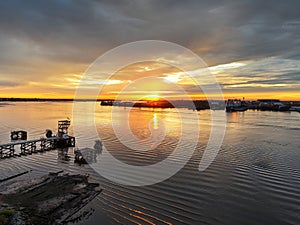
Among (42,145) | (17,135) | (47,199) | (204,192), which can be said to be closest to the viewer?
(47,199)

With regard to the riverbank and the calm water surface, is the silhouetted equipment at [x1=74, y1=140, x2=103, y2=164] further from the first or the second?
the riverbank

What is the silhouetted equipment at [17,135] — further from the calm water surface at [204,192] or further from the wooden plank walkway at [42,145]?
the calm water surface at [204,192]

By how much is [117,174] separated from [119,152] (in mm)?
9116

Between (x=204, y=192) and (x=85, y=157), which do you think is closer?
(x=204, y=192)

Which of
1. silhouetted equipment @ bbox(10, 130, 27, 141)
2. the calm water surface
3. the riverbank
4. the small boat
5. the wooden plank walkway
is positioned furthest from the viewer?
the small boat

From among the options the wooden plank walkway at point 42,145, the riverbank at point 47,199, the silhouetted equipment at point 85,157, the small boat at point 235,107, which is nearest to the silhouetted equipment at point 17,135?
the wooden plank walkway at point 42,145

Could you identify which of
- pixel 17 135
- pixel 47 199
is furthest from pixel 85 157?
pixel 17 135

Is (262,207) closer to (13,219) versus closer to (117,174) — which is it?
(117,174)

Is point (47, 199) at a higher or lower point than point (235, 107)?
lower

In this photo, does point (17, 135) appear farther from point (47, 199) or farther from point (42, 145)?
point (47, 199)

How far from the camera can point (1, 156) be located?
91.4 ft

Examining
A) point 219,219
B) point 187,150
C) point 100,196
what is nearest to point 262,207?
point 219,219

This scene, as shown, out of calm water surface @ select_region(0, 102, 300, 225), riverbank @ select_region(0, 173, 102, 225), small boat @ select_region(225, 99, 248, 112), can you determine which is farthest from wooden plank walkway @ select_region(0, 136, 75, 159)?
small boat @ select_region(225, 99, 248, 112)

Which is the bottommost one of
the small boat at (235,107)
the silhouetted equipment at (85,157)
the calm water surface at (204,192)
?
the calm water surface at (204,192)
